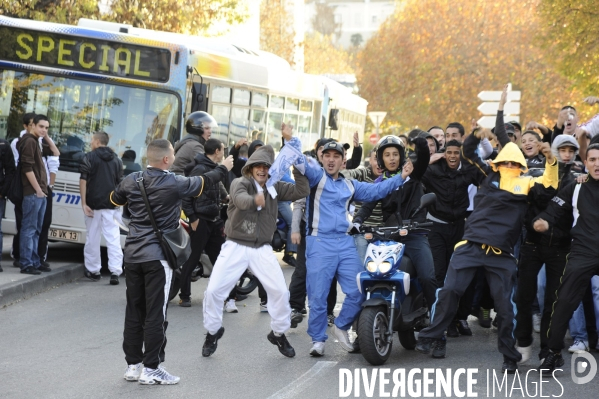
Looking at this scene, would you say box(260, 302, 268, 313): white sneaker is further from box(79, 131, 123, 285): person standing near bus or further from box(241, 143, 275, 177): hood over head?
box(241, 143, 275, 177): hood over head

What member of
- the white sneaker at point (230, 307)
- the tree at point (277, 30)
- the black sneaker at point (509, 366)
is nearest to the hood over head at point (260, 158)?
the black sneaker at point (509, 366)

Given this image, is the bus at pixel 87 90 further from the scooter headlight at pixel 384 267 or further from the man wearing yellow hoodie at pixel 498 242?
the man wearing yellow hoodie at pixel 498 242

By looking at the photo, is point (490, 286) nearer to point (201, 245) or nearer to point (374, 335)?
point (374, 335)

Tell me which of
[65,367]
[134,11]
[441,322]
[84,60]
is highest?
[134,11]

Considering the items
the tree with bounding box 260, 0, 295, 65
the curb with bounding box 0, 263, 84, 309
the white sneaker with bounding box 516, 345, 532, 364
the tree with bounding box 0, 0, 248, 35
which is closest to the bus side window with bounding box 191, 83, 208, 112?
the curb with bounding box 0, 263, 84, 309

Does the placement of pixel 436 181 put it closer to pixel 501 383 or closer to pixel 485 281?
pixel 485 281

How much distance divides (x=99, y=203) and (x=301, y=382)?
5.97m

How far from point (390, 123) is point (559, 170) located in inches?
1600

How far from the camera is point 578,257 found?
792cm

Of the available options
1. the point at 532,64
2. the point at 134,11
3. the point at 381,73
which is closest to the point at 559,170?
the point at 134,11

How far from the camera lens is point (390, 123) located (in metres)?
49.1

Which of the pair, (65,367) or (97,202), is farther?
(97,202)

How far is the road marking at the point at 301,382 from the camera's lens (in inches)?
281

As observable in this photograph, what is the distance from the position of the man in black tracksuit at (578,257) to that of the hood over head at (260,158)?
2.20 metres
